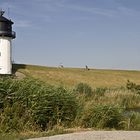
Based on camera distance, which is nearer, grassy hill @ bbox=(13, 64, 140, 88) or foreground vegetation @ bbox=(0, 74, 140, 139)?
foreground vegetation @ bbox=(0, 74, 140, 139)

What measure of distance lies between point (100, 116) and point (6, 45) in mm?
45633

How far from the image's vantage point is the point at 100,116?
1809 cm

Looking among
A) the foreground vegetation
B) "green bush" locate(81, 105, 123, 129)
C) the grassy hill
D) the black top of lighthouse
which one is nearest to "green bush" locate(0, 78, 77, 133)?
the foreground vegetation

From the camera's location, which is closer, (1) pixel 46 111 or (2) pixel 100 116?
(1) pixel 46 111

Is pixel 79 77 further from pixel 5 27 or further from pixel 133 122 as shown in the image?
pixel 133 122

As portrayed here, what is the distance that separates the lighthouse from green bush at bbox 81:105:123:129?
1713 inches

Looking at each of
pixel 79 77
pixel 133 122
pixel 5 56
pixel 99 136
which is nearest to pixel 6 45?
pixel 5 56

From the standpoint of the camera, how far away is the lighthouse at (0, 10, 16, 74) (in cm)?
6066

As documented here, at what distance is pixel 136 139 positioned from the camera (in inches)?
546

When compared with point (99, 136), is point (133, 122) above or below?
below

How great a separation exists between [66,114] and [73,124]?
18.3 inches

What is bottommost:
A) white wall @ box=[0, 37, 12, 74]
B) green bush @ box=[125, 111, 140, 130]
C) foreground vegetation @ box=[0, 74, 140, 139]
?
green bush @ box=[125, 111, 140, 130]

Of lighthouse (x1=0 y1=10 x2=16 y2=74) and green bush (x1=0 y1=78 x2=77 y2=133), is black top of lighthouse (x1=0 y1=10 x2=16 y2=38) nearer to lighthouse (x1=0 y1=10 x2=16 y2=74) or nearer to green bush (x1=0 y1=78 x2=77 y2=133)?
lighthouse (x1=0 y1=10 x2=16 y2=74)

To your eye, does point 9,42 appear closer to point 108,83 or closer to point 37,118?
point 108,83
